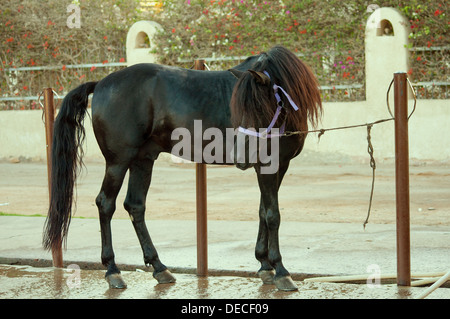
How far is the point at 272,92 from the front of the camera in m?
4.33

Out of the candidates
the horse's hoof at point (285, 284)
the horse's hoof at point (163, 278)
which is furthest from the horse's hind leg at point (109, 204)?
the horse's hoof at point (285, 284)

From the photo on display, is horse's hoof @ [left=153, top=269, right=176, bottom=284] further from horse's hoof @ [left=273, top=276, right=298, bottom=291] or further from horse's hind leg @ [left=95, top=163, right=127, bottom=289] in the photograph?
horse's hoof @ [left=273, top=276, right=298, bottom=291]

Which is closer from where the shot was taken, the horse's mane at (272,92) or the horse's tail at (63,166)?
the horse's mane at (272,92)

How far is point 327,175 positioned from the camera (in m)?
12.1

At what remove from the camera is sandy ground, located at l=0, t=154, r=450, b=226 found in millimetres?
8414

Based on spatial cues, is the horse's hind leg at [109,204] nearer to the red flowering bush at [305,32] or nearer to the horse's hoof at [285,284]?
the horse's hoof at [285,284]

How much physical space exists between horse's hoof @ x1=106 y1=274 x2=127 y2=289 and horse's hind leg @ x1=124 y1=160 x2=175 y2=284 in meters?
0.24

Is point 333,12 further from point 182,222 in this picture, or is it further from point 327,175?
point 182,222

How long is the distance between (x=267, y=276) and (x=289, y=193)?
5.67 metres

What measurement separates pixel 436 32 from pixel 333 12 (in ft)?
6.68

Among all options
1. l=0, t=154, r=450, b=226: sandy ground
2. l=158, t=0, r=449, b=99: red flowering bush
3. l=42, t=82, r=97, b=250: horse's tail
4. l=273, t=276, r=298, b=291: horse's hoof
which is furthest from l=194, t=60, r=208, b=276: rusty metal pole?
l=158, t=0, r=449, b=99: red flowering bush

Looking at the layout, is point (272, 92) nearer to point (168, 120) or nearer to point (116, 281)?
point (168, 120)

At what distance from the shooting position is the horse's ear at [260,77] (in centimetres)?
419
